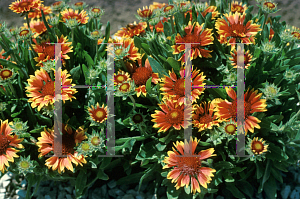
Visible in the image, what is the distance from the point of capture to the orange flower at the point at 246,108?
4.76 feet

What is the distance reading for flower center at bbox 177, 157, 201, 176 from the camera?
1.47 meters

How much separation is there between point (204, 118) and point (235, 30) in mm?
507

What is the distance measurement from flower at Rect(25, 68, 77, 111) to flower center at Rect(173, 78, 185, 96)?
0.50 metres

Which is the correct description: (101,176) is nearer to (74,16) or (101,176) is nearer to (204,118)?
Answer: (204,118)

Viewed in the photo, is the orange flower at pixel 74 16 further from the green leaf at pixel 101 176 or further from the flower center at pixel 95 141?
the green leaf at pixel 101 176

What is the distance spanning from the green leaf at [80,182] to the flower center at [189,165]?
0.55 meters

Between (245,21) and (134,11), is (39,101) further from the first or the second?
(134,11)

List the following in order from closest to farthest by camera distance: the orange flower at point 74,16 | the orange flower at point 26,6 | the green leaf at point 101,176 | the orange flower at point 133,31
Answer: the green leaf at point 101,176 → the orange flower at point 26,6 → the orange flower at point 74,16 → the orange flower at point 133,31

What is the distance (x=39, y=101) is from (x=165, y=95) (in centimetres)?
62

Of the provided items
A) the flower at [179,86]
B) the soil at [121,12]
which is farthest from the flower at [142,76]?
the soil at [121,12]

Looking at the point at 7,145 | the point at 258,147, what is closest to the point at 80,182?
the point at 7,145

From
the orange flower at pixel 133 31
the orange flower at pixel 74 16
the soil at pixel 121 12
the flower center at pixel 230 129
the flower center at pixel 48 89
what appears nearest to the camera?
the flower center at pixel 230 129

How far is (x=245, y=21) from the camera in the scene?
5.81 feet

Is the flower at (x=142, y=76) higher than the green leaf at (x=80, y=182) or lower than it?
higher
